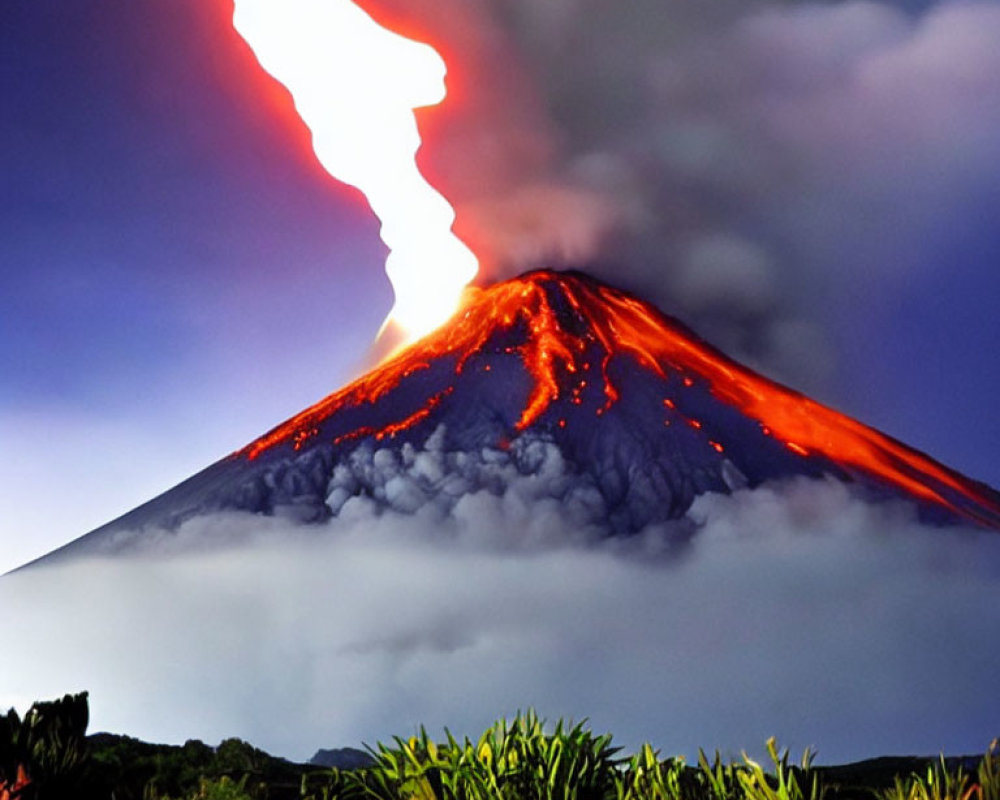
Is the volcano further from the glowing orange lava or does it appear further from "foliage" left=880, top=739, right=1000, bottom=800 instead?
"foliage" left=880, top=739, right=1000, bottom=800

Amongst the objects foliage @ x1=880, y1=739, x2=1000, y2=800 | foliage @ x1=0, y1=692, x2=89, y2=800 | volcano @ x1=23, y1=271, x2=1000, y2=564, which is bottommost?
foliage @ x1=880, y1=739, x2=1000, y2=800

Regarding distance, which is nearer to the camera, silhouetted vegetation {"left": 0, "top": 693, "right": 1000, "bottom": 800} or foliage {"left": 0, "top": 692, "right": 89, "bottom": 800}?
silhouetted vegetation {"left": 0, "top": 693, "right": 1000, "bottom": 800}

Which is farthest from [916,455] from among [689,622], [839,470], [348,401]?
[348,401]

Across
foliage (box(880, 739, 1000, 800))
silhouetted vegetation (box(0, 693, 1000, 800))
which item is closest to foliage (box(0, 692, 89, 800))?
silhouetted vegetation (box(0, 693, 1000, 800))

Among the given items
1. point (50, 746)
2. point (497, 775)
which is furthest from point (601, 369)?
point (497, 775)

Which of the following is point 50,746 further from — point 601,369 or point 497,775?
point 601,369
